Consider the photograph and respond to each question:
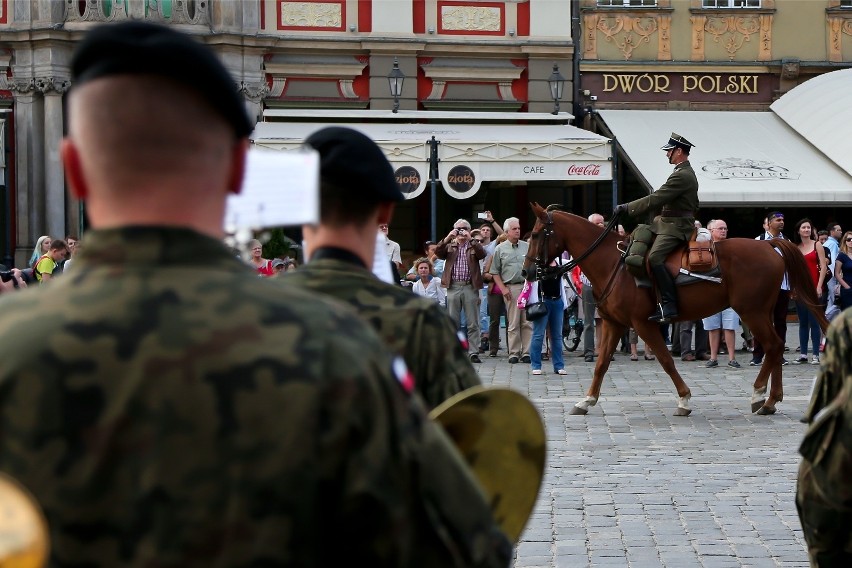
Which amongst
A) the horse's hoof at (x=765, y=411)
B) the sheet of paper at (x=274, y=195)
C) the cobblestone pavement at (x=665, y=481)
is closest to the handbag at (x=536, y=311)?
the cobblestone pavement at (x=665, y=481)

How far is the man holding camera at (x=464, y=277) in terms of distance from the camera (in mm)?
18844

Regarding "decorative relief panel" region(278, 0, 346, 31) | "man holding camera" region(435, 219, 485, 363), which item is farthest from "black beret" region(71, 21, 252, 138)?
"decorative relief panel" region(278, 0, 346, 31)

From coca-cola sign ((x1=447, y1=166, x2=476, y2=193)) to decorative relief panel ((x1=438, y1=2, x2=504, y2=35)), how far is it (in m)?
5.57

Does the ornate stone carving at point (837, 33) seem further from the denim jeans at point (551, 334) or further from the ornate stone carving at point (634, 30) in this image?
the denim jeans at point (551, 334)

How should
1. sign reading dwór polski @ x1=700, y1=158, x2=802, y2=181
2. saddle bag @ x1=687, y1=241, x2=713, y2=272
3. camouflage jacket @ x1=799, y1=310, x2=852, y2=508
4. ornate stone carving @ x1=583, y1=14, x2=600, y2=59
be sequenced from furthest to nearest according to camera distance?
1. ornate stone carving @ x1=583, y1=14, x2=600, y2=59
2. sign reading dwór polski @ x1=700, y1=158, x2=802, y2=181
3. saddle bag @ x1=687, y1=241, x2=713, y2=272
4. camouflage jacket @ x1=799, y1=310, x2=852, y2=508

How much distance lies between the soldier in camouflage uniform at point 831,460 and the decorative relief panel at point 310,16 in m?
24.8

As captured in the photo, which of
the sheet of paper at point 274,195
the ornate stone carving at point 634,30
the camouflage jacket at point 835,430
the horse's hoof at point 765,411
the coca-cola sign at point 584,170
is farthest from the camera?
the ornate stone carving at point 634,30

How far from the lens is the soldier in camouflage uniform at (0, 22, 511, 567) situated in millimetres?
1966

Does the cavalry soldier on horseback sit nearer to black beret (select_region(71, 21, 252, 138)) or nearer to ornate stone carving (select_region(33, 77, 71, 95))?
black beret (select_region(71, 21, 252, 138))

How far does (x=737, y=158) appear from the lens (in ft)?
83.9

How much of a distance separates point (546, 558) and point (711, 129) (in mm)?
20924

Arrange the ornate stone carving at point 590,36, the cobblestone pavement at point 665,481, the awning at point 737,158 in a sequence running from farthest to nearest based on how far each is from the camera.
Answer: the ornate stone carving at point 590,36 → the awning at point 737,158 → the cobblestone pavement at point 665,481

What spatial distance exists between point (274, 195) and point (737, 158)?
2396cm

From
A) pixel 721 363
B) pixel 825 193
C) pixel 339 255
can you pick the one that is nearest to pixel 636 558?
pixel 339 255
